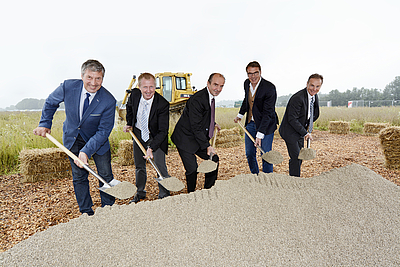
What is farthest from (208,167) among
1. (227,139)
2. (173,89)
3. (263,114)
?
(173,89)

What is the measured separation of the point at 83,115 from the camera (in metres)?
1.96

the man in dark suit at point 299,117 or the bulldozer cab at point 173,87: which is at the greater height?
the bulldozer cab at point 173,87

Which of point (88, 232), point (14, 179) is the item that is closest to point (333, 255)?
point (88, 232)

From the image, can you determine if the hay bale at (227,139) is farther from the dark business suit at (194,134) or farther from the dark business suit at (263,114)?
the dark business suit at (194,134)

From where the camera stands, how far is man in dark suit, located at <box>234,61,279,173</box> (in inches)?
102

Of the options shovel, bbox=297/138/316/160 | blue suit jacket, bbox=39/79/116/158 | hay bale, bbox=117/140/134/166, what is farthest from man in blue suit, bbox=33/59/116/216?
shovel, bbox=297/138/316/160

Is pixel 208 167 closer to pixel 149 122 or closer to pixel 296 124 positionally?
pixel 149 122

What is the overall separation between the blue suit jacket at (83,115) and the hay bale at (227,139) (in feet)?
11.3

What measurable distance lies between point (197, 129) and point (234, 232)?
97cm

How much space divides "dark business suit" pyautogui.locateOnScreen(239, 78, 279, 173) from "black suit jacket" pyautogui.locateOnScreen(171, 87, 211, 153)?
26.3 inches

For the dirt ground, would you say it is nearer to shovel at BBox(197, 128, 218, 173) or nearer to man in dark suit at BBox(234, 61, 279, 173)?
shovel at BBox(197, 128, 218, 173)

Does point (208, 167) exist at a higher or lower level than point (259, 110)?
lower

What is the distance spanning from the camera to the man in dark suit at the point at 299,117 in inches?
100

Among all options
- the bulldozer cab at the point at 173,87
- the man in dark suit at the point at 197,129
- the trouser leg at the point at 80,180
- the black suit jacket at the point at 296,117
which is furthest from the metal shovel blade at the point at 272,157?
the bulldozer cab at the point at 173,87
